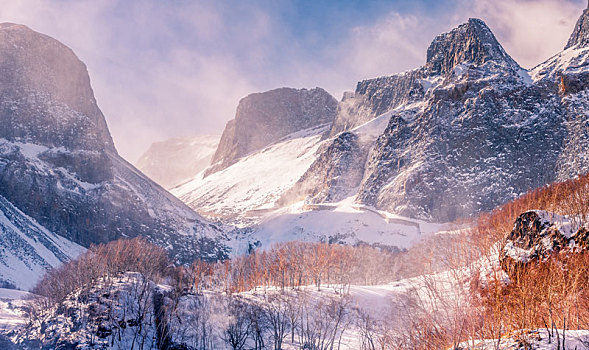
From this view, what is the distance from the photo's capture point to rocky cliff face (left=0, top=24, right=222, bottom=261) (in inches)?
5221

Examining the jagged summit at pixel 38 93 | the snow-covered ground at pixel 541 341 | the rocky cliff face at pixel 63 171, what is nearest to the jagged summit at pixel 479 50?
the rocky cliff face at pixel 63 171

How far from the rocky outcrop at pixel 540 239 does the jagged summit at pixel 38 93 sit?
16375 cm

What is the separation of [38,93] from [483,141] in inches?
7205

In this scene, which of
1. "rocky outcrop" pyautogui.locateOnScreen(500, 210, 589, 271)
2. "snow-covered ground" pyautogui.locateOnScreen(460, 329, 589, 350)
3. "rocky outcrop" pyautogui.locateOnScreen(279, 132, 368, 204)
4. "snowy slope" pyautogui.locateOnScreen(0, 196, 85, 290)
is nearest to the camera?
"snow-covered ground" pyautogui.locateOnScreen(460, 329, 589, 350)

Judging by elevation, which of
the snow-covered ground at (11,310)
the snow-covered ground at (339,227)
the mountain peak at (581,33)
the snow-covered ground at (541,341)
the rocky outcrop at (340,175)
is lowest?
the snow-covered ground at (11,310)

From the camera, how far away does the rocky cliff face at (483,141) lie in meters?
136

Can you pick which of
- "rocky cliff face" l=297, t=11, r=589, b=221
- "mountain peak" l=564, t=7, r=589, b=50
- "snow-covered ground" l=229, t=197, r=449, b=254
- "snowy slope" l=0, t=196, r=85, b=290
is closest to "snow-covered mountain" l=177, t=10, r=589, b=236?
"rocky cliff face" l=297, t=11, r=589, b=221

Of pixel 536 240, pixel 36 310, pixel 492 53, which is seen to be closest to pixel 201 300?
pixel 36 310

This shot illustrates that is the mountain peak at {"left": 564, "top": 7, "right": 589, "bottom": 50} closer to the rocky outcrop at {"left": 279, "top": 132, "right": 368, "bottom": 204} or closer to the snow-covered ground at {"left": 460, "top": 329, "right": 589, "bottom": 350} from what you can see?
the rocky outcrop at {"left": 279, "top": 132, "right": 368, "bottom": 204}

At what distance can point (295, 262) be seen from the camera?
267 feet

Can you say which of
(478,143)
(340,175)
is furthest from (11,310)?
(478,143)

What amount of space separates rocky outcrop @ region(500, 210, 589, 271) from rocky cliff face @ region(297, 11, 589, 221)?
109 meters

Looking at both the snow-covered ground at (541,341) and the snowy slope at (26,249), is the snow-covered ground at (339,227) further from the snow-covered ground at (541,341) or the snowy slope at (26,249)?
the snow-covered ground at (541,341)

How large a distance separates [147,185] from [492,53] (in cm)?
17918
